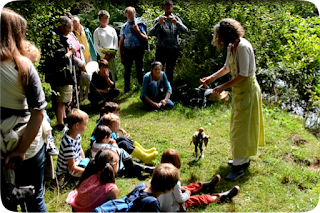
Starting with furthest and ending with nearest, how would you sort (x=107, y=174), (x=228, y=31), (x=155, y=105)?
(x=155, y=105) < (x=228, y=31) < (x=107, y=174)

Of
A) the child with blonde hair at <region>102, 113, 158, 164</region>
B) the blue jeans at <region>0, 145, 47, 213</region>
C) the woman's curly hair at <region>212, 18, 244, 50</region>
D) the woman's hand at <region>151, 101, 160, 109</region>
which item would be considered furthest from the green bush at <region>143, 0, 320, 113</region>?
the blue jeans at <region>0, 145, 47, 213</region>

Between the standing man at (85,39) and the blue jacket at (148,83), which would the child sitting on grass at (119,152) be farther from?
the standing man at (85,39)

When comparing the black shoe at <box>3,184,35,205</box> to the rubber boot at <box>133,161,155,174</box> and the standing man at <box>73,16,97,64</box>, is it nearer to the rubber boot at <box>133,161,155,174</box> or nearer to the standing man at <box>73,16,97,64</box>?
the rubber boot at <box>133,161,155,174</box>

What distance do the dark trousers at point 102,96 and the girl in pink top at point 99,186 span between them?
148 inches

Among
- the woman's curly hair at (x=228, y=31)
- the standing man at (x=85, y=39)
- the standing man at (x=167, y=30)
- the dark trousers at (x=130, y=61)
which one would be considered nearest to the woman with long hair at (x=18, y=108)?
the woman's curly hair at (x=228, y=31)

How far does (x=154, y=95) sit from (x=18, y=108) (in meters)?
4.47

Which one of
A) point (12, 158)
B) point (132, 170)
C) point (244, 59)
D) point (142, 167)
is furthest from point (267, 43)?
point (12, 158)

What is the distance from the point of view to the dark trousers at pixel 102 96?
6953 mm

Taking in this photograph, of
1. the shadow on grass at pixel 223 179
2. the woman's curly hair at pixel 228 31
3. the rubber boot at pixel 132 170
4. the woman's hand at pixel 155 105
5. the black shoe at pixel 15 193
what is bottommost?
the shadow on grass at pixel 223 179

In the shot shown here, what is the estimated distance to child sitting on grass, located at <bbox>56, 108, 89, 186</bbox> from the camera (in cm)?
A: 395

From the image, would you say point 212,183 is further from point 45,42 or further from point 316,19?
point 316,19

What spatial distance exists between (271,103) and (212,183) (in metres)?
3.45

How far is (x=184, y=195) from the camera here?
369 centimetres

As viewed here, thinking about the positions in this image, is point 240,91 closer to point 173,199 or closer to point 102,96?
point 173,199
